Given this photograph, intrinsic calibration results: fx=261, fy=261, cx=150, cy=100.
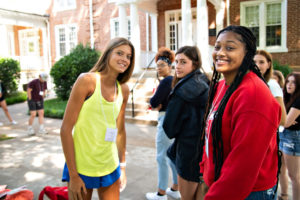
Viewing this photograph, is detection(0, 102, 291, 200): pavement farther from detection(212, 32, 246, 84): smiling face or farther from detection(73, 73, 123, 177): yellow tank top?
detection(212, 32, 246, 84): smiling face

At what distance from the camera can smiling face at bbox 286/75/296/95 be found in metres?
3.28

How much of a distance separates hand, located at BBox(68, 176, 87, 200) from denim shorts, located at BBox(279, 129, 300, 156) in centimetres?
243

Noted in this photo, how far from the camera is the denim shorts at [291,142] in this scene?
3.10 metres

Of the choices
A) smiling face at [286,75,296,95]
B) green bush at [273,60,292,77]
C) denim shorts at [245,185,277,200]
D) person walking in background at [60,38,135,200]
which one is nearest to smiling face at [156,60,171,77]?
person walking in background at [60,38,135,200]

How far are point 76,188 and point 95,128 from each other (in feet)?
1.59

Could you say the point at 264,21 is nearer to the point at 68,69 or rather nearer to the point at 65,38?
the point at 68,69

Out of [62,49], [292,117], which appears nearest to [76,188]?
[292,117]

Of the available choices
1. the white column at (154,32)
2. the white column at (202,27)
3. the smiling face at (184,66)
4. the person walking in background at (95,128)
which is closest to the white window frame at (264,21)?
the white column at (202,27)

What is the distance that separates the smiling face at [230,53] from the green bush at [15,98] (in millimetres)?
15021

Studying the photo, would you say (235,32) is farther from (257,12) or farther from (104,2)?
(104,2)

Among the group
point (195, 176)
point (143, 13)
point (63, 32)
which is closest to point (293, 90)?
point (195, 176)

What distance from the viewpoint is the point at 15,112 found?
1212 centimetres

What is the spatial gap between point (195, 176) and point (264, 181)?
1.12m

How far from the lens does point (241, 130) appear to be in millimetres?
1323
